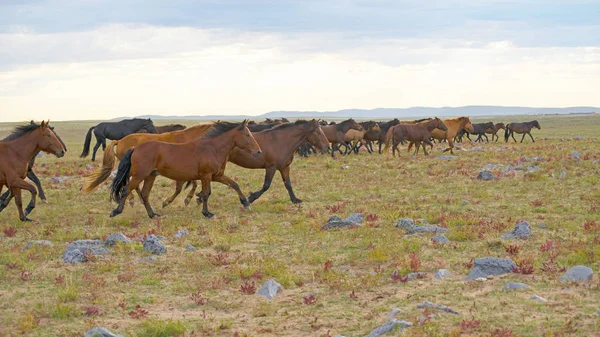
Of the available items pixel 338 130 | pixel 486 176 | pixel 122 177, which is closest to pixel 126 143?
pixel 122 177

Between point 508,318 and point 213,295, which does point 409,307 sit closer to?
point 508,318

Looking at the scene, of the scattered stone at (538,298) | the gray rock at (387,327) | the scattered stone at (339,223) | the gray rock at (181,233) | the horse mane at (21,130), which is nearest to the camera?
the gray rock at (387,327)

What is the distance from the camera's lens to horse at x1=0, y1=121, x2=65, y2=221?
550 inches

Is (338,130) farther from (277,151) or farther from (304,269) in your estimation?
(304,269)

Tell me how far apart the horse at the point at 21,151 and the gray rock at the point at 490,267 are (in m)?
9.68

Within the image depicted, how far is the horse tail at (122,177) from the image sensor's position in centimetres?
1426

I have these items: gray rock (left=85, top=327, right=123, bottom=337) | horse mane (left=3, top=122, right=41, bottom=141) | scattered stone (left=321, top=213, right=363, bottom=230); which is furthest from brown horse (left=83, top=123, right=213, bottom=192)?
gray rock (left=85, top=327, right=123, bottom=337)

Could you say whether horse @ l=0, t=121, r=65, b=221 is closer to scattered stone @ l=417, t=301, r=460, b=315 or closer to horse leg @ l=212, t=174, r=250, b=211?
horse leg @ l=212, t=174, r=250, b=211

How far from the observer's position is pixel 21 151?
1433cm

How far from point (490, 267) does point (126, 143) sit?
11.3 m

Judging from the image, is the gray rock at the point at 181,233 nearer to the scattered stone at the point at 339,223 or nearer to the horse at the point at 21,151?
the scattered stone at the point at 339,223

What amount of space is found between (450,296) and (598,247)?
3379 millimetres

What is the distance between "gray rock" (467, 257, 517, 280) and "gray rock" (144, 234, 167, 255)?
494 cm

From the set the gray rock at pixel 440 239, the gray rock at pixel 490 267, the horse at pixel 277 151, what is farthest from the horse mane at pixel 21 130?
the gray rock at pixel 490 267
